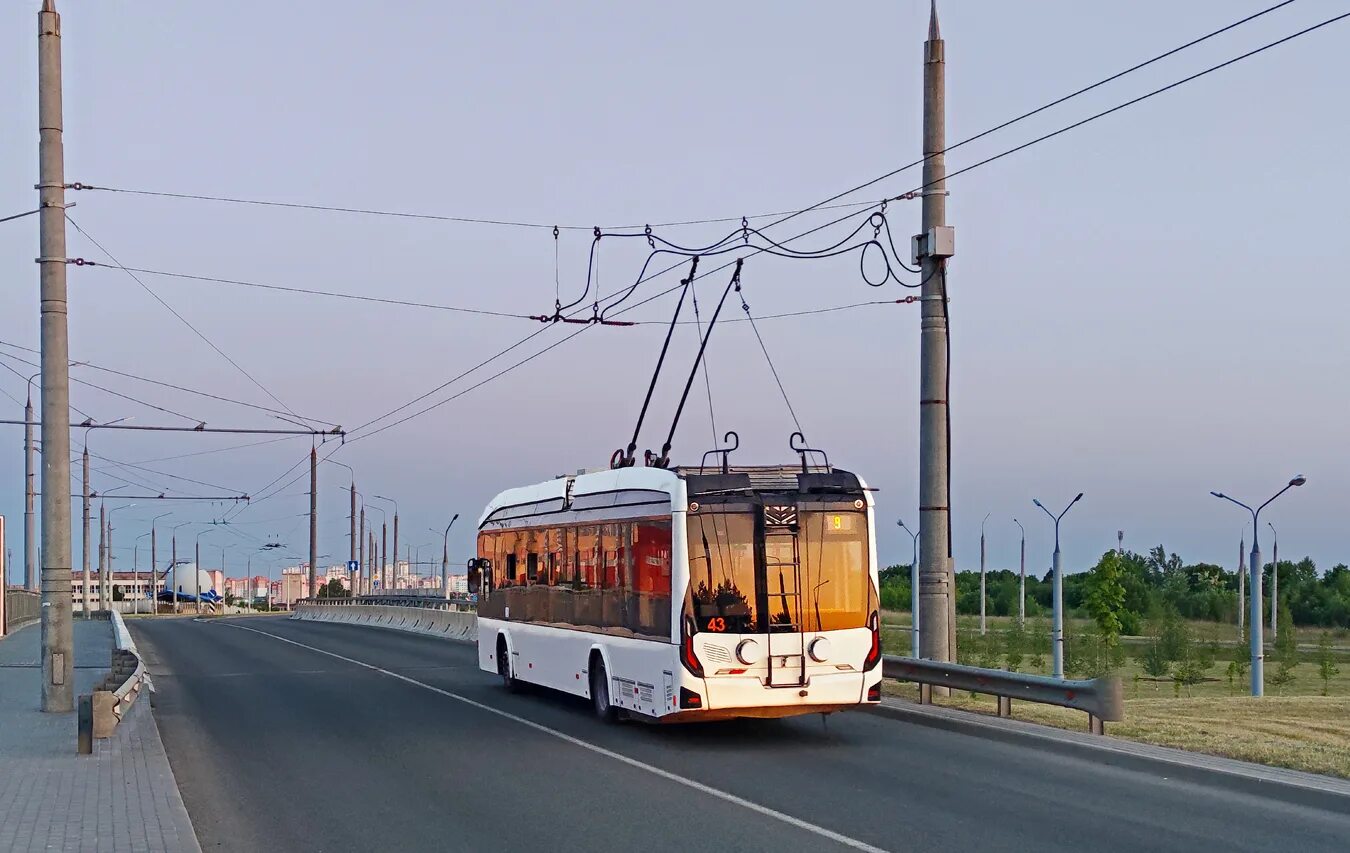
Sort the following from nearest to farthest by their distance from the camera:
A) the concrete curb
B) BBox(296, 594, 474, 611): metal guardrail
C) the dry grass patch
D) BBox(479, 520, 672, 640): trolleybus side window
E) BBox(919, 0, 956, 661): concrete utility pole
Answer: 1. the concrete curb
2. the dry grass patch
3. BBox(479, 520, 672, 640): trolleybus side window
4. BBox(919, 0, 956, 661): concrete utility pole
5. BBox(296, 594, 474, 611): metal guardrail

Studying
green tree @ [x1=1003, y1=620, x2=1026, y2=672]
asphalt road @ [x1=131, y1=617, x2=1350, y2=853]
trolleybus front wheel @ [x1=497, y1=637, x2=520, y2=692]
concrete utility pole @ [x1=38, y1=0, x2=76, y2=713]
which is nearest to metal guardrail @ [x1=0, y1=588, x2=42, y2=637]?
trolleybus front wheel @ [x1=497, y1=637, x2=520, y2=692]

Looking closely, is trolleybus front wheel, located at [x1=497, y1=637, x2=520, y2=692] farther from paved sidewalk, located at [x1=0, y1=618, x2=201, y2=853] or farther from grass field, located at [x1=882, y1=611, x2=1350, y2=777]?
grass field, located at [x1=882, y1=611, x2=1350, y2=777]

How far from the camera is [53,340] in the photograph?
1831 cm

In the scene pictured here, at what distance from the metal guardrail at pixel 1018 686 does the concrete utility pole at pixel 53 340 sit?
10.6 meters

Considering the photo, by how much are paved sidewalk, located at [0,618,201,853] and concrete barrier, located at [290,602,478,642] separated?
19.3 meters

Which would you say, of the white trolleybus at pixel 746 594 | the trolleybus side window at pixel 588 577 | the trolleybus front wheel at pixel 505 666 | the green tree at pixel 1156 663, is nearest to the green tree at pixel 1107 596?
the green tree at pixel 1156 663

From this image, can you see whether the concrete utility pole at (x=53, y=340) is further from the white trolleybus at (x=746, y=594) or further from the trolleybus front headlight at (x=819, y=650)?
the trolleybus front headlight at (x=819, y=650)

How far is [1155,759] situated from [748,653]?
13.4 ft

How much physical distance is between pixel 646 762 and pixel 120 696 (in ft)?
21.0

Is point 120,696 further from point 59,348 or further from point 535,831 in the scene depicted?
point 535,831

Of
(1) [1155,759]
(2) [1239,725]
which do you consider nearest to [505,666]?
(2) [1239,725]

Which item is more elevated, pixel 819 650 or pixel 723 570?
pixel 723 570

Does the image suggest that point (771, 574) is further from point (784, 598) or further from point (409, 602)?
point (409, 602)

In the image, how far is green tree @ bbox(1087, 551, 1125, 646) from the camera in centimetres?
6469
